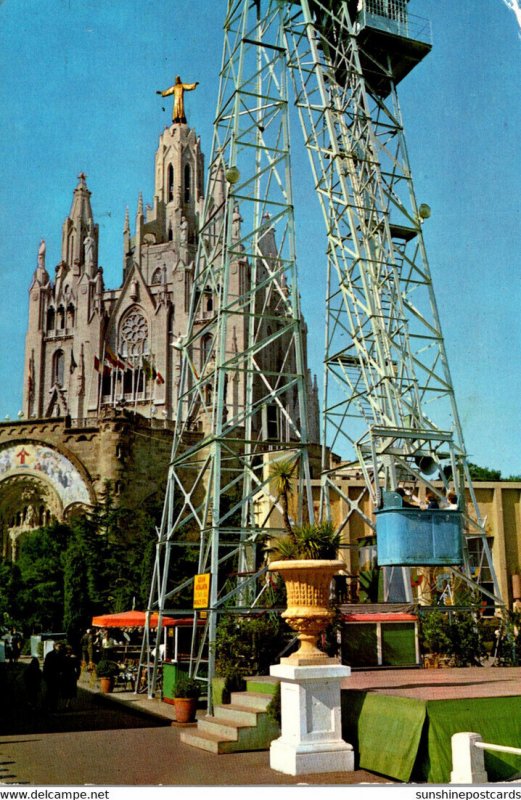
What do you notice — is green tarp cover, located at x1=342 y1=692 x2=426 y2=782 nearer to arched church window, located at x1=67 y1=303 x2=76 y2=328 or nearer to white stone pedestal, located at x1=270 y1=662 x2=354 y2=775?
white stone pedestal, located at x1=270 y1=662 x2=354 y2=775

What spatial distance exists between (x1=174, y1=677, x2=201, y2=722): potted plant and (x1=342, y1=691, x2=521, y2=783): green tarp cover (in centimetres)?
609

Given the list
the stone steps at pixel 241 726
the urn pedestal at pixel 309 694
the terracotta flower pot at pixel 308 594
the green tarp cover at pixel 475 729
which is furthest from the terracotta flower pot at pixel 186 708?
the green tarp cover at pixel 475 729

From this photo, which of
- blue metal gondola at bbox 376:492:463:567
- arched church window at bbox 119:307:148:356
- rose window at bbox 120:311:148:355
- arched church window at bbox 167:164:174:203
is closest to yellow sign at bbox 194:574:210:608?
blue metal gondola at bbox 376:492:463:567

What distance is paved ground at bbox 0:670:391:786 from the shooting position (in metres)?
11.3

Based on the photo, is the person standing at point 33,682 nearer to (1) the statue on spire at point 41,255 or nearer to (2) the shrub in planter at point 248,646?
(2) the shrub in planter at point 248,646

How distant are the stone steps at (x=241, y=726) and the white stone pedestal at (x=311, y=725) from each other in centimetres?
110

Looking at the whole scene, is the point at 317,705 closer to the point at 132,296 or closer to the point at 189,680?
the point at 189,680

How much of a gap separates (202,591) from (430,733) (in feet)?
29.0

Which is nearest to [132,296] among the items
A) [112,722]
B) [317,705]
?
[112,722]

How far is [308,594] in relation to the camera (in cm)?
1291

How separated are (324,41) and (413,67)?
3.28 meters

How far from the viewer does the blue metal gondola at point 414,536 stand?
17.3m

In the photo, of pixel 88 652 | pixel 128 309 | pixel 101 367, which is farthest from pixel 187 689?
pixel 128 309
